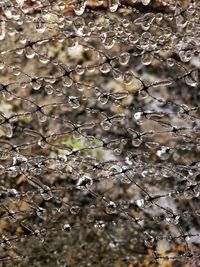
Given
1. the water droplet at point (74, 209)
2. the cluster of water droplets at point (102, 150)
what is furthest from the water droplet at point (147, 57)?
the water droplet at point (74, 209)

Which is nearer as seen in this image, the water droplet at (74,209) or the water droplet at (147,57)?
the water droplet at (147,57)

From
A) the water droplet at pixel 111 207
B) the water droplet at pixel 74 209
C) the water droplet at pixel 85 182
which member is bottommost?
the water droplet at pixel 74 209

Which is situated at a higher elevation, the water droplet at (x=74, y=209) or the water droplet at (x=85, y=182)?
the water droplet at (x=85, y=182)

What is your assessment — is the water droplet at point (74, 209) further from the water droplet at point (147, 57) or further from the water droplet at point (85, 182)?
the water droplet at point (147, 57)

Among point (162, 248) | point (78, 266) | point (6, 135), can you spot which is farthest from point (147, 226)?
point (6, 135)

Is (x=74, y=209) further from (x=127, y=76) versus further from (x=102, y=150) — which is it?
(x=127, y=76)

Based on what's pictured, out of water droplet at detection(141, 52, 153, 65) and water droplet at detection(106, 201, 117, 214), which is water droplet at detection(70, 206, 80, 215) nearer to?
water droplet at detection(106, 201, 117, 214)

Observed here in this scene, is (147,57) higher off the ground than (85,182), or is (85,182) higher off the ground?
(147,57)

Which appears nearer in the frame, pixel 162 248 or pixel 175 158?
pixel 162 248

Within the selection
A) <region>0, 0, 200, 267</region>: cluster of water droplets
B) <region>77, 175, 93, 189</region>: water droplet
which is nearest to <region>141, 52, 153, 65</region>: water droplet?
<region>0, 0, 200, 267</region>: cluster of water droplets

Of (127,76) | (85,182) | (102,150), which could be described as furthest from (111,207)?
(127,76)

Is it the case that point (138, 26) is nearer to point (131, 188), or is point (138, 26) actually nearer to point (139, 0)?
point (139, 0)
